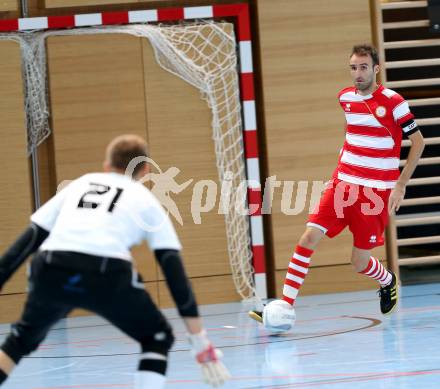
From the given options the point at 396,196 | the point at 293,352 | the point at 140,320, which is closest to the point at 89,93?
the point at 396,196

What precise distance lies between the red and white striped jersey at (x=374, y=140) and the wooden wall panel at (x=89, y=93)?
2453 millimetres

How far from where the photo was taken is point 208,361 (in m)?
Result: 3.47

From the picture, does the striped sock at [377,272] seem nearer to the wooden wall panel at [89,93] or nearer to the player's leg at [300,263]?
the player's leg at [300,263]

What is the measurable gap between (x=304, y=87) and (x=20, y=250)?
16.2 feet

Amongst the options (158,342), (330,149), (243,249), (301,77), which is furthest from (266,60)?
(158,342)

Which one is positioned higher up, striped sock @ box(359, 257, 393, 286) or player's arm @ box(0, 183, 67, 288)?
player's arm @ box(0, 183, 67, 288)

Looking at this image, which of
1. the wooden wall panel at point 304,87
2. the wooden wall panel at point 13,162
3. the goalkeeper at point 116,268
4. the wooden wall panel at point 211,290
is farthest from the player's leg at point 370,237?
the wooden wall panel at point 13,162

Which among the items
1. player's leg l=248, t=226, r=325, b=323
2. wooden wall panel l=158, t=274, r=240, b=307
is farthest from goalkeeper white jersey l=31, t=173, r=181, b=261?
wooden wall panel l=158, t=274, r=240, b=307

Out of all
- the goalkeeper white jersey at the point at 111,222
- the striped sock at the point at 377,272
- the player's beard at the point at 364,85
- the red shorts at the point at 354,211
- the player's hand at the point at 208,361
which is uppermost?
the player's beard at the point at 364,85

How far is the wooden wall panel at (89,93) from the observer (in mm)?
8164

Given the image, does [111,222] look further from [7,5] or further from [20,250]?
[7,5]

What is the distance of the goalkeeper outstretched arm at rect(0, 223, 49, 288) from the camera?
3773mm

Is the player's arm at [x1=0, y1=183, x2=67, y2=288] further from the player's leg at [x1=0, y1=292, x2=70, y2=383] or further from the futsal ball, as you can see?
the futsal ball

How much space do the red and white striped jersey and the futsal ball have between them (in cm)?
97
